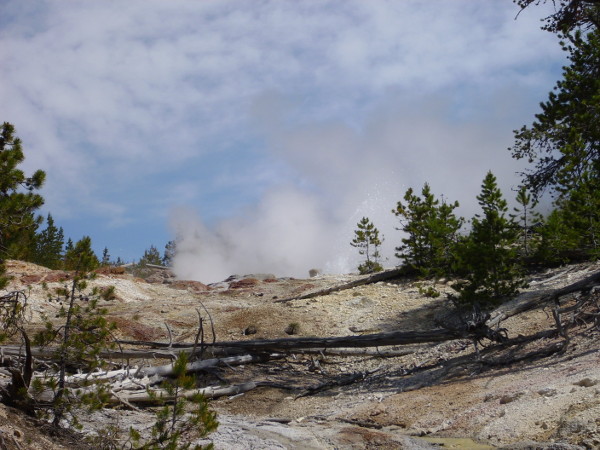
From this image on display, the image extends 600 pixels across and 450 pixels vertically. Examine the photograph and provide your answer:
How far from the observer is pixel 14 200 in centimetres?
796

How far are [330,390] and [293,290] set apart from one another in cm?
1432

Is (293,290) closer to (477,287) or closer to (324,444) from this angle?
(477,287)

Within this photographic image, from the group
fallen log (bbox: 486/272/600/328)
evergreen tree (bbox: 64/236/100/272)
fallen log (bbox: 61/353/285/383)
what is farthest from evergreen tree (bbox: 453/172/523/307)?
evergreen tree (bbox: 64/236/100/272)

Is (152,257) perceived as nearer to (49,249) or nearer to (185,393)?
(49,249)

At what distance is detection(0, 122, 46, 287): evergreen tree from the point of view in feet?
26.4

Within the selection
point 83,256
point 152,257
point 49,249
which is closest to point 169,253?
point 152,257

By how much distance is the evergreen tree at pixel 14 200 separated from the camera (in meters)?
8.04

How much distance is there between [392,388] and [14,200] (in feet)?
25.7

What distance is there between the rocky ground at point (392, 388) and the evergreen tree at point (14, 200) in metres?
1.21

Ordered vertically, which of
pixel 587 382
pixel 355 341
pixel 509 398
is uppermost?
pixel 355 341

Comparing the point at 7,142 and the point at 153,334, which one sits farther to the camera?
the point at 153,334

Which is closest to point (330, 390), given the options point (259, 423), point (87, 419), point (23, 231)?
point (259, 423)

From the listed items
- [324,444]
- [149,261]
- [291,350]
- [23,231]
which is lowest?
[324,444]

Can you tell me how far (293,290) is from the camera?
1085 inches
